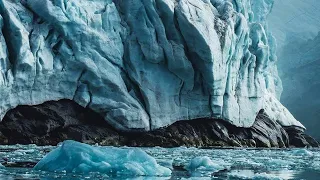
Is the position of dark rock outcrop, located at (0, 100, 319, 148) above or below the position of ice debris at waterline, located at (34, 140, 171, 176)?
below

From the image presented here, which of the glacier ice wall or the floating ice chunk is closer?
the floating ice chunk

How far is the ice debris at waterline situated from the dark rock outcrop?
30.3ft

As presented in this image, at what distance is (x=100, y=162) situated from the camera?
8.26 meters

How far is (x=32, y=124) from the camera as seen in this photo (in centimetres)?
1752

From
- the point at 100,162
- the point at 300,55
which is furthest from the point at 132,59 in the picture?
the point at 300,55

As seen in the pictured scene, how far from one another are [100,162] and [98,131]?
35.2 ft

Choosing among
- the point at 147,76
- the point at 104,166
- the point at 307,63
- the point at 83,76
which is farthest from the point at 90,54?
the point at 307,63

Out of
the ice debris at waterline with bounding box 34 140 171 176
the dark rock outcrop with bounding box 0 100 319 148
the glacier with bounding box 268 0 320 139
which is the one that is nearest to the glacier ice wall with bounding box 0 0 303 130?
the dark rock outcrop with bounding box 0 100 319 148

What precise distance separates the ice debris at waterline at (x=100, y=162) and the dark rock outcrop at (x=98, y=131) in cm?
924

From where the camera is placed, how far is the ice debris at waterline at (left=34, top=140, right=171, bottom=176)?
809cm

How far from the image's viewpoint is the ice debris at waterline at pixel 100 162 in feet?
26.6

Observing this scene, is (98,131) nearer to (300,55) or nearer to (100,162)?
(100,162)

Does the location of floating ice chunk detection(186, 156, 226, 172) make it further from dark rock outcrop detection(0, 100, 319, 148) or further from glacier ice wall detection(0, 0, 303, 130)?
dark rock outcrop detection(0, 100, 319, 148)

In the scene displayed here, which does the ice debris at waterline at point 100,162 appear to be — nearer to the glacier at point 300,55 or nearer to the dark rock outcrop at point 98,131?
the dark rock outcrop at point 98,131
